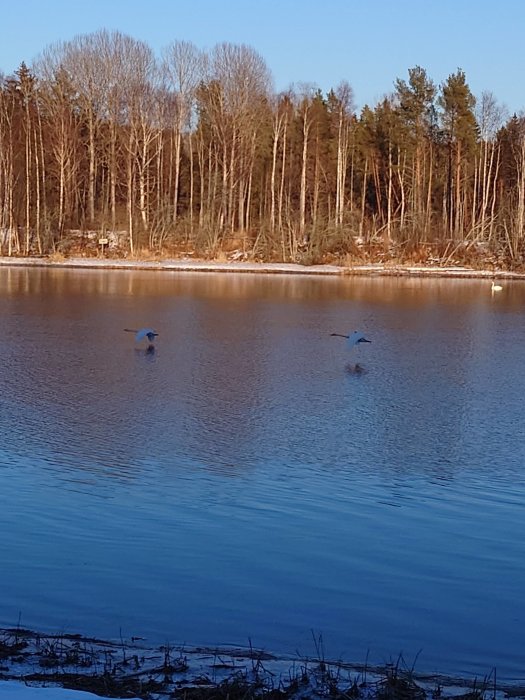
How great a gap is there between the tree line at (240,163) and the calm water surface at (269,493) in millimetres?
33297

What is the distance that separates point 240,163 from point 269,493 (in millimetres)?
50862

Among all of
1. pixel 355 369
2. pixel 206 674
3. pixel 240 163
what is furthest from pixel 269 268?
pixel 206 674

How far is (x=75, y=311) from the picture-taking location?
2467cm

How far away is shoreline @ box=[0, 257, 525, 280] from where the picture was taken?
4728 cm

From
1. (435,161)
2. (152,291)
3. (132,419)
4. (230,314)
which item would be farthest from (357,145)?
(132,419)

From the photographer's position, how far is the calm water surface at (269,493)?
582cm

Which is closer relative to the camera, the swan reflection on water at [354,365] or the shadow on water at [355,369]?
the shadow on water at [355,369]

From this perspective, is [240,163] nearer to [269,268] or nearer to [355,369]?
[269,268]

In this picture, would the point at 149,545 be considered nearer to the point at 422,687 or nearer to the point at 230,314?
the point at 422,687

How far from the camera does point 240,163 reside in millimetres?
58000

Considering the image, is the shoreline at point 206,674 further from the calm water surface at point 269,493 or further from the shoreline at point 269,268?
the shoreline at point 269,268

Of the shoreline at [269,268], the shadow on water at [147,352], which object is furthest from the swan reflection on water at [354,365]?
the shoreline at [269,268]

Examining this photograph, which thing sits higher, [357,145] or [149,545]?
[357,145]

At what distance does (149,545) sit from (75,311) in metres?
18.1
